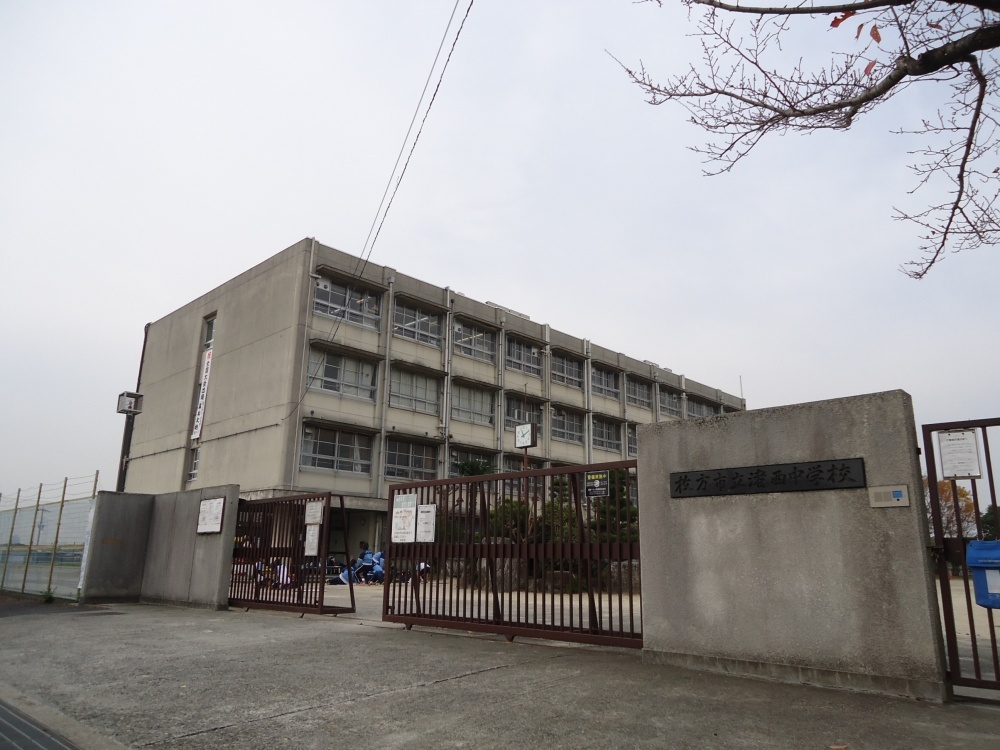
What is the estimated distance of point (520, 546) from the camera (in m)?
8.28

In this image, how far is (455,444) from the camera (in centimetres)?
3578

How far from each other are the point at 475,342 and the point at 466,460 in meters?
6.91

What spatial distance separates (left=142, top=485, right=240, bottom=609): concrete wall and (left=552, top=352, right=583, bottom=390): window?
2986 cm

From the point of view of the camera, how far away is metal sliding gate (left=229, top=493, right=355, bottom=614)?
459 inches

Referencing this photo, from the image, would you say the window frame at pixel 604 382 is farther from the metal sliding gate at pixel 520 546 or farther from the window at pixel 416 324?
the metal sliding gate at pixel 520 546

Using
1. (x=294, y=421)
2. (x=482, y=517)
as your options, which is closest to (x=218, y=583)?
(x=482, y=517)

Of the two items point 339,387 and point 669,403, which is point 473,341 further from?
point 669,403

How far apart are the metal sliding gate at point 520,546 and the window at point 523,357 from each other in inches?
1194

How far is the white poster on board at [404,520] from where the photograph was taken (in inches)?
393

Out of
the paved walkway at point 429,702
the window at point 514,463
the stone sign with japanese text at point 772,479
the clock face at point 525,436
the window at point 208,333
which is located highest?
the window at point 208,333

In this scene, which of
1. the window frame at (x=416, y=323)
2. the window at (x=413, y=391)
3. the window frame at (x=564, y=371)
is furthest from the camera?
the window frame at (x=564, y=371)

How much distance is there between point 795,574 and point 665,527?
131 cm

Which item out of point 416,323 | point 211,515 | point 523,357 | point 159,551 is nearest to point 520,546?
point 211,515

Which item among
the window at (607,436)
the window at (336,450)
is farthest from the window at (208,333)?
the window at (607,436)
